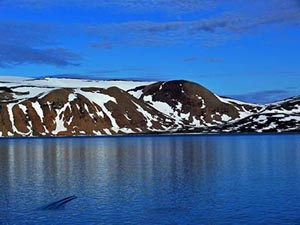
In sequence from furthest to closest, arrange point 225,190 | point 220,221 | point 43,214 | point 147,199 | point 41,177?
point 41,177, point 225,190, point 147,199, point 43,214, point 220,221

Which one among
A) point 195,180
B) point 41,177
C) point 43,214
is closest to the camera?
point 43,214

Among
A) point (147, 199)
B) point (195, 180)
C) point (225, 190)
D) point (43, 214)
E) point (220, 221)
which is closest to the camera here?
point (220, 221)

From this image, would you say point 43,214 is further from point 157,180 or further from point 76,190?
point 157,180

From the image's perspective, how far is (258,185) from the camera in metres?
46.0

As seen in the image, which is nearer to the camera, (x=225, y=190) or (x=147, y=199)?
(x=147, y=199)

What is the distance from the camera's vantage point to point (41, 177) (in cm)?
5622

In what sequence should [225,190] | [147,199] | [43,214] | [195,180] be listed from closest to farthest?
[43,214], [147,199], [225,190], [195,180]

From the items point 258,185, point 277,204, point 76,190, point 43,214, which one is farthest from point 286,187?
point 43,214

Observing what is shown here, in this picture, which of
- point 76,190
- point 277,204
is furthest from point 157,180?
point 277,204

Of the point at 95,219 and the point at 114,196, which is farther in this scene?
the point at 114,196

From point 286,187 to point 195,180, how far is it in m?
9.57

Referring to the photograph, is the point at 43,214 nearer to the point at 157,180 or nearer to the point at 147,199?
the point at 147,199

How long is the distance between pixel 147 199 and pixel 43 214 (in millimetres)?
8492

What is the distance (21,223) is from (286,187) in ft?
74.5
